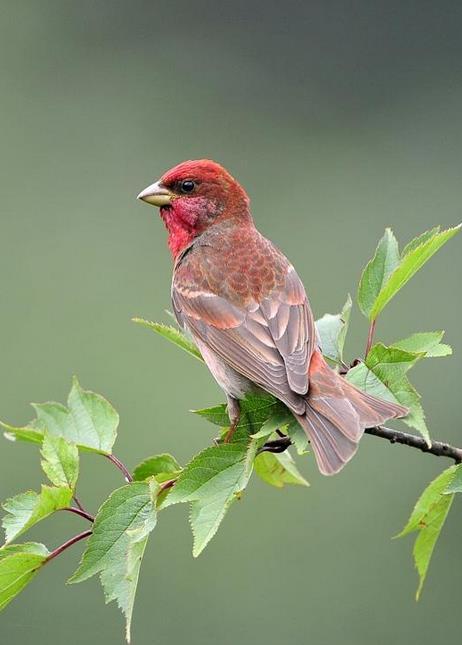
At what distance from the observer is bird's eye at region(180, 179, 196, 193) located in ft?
18.0

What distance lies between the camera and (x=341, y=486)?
8.30 m

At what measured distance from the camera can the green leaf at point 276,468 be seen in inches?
169

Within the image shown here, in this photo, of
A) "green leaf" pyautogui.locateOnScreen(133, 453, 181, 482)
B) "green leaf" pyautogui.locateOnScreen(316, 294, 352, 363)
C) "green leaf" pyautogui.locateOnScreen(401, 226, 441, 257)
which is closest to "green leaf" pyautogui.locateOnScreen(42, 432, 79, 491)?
"green leaf" pyautogui.locateOnScreen(133, 453, 181, 482)

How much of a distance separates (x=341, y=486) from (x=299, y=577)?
0.70 metres

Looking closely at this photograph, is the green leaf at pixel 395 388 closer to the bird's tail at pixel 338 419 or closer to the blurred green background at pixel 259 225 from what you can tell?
the bird's tail at pixel 338 419

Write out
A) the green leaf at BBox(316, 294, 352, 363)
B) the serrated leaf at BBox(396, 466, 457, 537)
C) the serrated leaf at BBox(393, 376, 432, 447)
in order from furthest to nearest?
the green leaf at BBox(316, 294, 352, 363) < the serrated leaf at BBox(396, 466, 457, 537) < the serrated leaf at BBox(393, 376, 432, 447)

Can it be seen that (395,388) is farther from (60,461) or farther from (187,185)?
(187,185)

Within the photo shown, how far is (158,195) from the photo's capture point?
218 inches

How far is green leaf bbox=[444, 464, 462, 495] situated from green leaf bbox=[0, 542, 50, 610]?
1125mm

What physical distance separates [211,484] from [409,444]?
65cm

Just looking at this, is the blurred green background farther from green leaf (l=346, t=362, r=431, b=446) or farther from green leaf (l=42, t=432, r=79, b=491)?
green leaf (l=42, t=432, r=79, b=491)

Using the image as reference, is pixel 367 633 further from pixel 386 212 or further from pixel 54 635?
pixel 386 212

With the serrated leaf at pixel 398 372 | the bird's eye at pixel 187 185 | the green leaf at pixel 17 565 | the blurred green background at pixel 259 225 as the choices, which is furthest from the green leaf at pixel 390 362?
the blurred green background at pixel 259 225

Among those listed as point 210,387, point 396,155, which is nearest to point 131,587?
point 210,387
